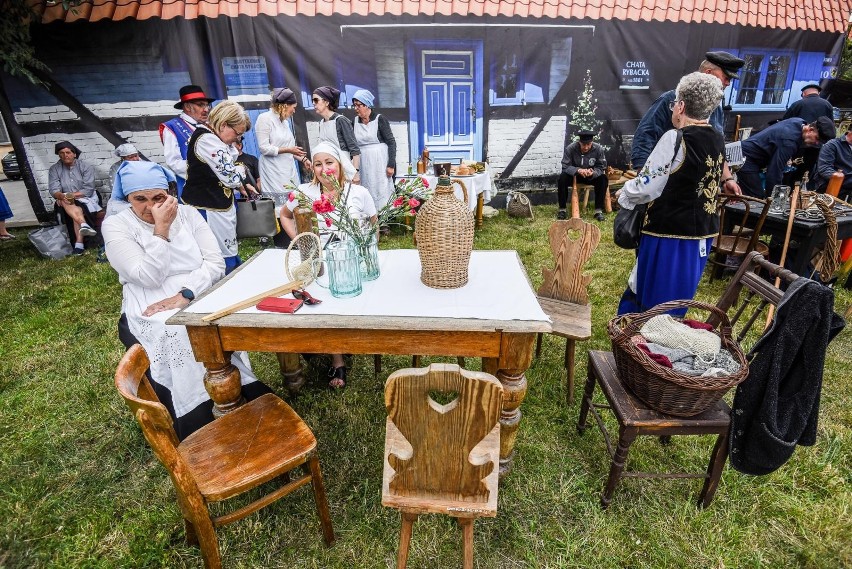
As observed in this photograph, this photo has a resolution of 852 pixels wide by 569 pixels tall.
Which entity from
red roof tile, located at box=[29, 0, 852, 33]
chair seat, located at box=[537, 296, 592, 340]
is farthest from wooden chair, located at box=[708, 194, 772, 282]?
red roof tile, located at box=[29, 0, 852, 33]

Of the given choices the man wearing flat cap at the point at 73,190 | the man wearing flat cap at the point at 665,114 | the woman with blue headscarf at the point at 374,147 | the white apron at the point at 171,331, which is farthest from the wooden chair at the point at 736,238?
the man wearing flat cap at the point at 73,190

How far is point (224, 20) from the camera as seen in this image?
6.37m

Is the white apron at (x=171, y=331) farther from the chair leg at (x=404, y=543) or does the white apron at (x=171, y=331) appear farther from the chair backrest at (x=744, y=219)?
the chair backrest at (x=744, y=219)

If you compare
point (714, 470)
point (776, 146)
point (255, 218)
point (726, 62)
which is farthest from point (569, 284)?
point (776, 146)

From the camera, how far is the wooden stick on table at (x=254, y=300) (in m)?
1.87

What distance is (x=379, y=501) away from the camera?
2.24m

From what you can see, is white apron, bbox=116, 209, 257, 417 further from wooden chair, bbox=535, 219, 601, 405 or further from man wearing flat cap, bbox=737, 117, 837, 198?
man wearing flat cap, bbox=737, 117, 837, 198

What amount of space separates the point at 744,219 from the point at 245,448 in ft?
14.7

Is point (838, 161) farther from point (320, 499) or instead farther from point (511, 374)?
point (320, 499)

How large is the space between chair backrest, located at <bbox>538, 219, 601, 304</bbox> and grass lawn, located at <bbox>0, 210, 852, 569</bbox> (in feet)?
1.99

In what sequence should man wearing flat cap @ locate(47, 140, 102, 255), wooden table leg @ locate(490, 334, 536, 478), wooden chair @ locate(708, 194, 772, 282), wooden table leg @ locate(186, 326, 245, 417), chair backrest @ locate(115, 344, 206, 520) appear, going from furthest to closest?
man wearing flat cap @ locate(47, 140, 102, 255), wooden chair @ locate(708, 194, 772, 282), wooden table leg @ locate(186, 326, 245, 417), wooden table leg @ locate(490, 334, 536, 478), chair backrest @ locate(115, 344, 206, 520)

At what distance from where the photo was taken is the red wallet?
6.29ft

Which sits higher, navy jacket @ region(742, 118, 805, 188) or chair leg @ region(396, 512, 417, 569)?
navy jacket @ region(742, 118, 805, 188)

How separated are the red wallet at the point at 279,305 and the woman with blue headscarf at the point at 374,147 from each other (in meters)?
4.14
